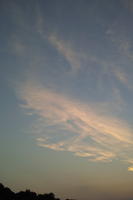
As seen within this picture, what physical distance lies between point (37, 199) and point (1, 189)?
1519cm

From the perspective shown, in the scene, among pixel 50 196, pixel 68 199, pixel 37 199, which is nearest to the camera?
pixel 37 199

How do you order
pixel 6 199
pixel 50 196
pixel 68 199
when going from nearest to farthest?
pixel 6 199 → pixel 50 196 → pixel 68 199

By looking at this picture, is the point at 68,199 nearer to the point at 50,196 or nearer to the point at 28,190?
the point at 50,196

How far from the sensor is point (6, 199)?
270ft

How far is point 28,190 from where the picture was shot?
93312 mm

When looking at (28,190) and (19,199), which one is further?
(28,190)

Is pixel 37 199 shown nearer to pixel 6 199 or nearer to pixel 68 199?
pixel 6 199

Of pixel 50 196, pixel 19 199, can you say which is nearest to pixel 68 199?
pixel 50 196

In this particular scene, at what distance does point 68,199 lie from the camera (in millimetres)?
112500

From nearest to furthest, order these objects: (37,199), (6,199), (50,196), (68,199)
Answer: (6,199), (37,199), (50,196), (68,199)

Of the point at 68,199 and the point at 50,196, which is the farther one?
the point at 68,199

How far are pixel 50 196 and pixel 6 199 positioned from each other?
2337cm

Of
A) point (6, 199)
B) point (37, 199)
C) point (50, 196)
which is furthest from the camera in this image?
point (50, 196)

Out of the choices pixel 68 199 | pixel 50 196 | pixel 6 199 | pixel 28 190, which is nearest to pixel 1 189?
pixel 6 199
